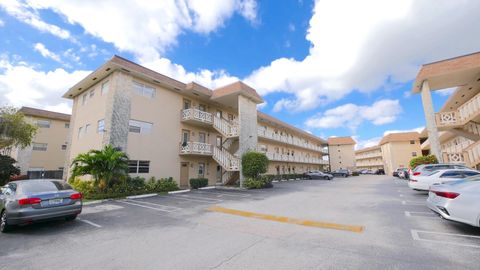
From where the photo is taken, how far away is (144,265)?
403 cm

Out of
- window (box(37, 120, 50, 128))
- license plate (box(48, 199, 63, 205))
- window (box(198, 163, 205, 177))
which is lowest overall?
license plate (box(48, 199, 63, 205))

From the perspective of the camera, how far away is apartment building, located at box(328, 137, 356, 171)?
58.2 m

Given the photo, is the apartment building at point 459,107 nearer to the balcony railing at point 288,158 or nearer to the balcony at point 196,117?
the balcony railing at point 288,158

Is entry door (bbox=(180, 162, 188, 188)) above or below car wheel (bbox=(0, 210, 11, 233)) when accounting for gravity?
above

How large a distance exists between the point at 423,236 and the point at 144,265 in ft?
21.5

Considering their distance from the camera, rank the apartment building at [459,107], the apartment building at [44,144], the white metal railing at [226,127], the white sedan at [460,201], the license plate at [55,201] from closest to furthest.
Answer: the white sedan at [460,201] → the license plate at [55,201] → the apartment building at [459,107] → the white metal railing at [226,127] → the apartment building at [44,144]

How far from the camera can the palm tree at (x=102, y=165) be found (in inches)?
501

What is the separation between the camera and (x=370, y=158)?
242 ft

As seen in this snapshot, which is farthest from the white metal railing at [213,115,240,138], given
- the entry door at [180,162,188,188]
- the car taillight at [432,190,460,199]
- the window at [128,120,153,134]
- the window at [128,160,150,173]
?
the car taillight at [432,190,460,199]

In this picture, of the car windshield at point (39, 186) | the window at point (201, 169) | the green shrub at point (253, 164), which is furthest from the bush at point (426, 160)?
the car windshield at point (39, 186)

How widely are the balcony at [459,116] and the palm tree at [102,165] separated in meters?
22.9

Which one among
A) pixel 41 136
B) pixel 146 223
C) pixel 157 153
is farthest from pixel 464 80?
pixel 41 136

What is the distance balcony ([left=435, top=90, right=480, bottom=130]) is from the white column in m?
0.46

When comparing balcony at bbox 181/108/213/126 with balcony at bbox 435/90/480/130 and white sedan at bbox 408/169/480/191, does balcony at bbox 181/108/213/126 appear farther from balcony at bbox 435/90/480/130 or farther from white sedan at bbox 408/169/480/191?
balcony at bbox 435/90/480/130
